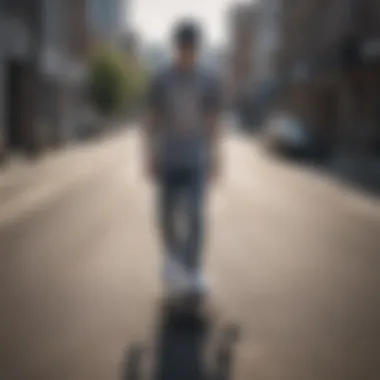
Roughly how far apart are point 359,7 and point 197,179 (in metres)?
33.5

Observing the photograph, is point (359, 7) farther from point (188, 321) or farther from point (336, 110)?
point (188, 321)

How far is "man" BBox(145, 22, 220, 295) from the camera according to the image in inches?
247

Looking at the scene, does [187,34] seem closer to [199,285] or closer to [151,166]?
[151,166]

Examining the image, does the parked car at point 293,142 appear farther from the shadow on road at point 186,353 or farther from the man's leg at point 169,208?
the shadow on road at point 186,353

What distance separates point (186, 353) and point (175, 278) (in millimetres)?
1896

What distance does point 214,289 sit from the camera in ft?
22.0

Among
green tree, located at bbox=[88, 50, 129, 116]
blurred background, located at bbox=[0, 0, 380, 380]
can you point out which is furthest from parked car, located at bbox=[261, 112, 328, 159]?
green tree, located at bbox=[88, 50, 129, 116]

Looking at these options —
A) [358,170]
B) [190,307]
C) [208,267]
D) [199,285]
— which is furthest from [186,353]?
[358,170]

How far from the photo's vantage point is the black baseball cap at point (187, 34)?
6176 mm

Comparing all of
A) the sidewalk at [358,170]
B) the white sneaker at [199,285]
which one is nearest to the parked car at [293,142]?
the sidewalk at [358,170]

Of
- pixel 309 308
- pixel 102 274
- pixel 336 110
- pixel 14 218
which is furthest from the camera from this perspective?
pixel 336 110

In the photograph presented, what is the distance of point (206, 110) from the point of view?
248 inches

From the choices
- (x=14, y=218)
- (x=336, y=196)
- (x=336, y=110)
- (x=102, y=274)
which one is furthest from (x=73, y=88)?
(x=102, y=274)

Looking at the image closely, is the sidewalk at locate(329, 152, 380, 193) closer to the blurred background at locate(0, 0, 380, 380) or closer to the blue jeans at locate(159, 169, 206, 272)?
the blurred background at locate(0, 0, 380, 380)
